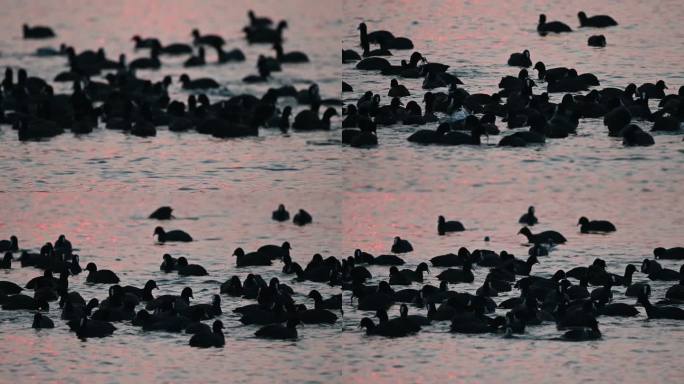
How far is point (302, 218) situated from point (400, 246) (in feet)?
12.4

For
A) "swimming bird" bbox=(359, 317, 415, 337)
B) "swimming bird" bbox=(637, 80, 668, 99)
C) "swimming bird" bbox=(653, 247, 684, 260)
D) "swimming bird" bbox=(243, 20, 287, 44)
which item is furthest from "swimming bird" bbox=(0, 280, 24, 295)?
"swimming bird" bbox=(243, 20, 287, 44)

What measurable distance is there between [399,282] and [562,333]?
98.3 inches

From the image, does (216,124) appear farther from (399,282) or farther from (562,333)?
(562,333)

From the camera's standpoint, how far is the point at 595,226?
2777 cm

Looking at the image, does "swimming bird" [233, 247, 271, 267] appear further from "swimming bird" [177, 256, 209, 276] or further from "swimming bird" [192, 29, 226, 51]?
"swimming bird" [192, 29, 226, 51]

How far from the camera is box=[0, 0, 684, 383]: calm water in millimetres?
24078

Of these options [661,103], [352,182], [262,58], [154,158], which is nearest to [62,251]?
[154,158]

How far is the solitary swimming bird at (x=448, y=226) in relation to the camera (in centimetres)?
2775

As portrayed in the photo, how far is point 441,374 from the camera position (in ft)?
76.8

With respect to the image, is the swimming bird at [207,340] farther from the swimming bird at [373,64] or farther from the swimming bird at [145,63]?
the swimming bird at [145,63]

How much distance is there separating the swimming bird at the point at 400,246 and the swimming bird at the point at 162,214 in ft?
15.3

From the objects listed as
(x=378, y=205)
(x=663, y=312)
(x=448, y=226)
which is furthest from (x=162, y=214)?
(x=663, y=312)

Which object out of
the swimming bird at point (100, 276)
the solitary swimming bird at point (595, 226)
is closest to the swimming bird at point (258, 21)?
the swimming bird at point (100, 276)

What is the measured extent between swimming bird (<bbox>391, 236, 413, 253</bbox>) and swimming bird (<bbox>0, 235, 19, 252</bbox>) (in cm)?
545
